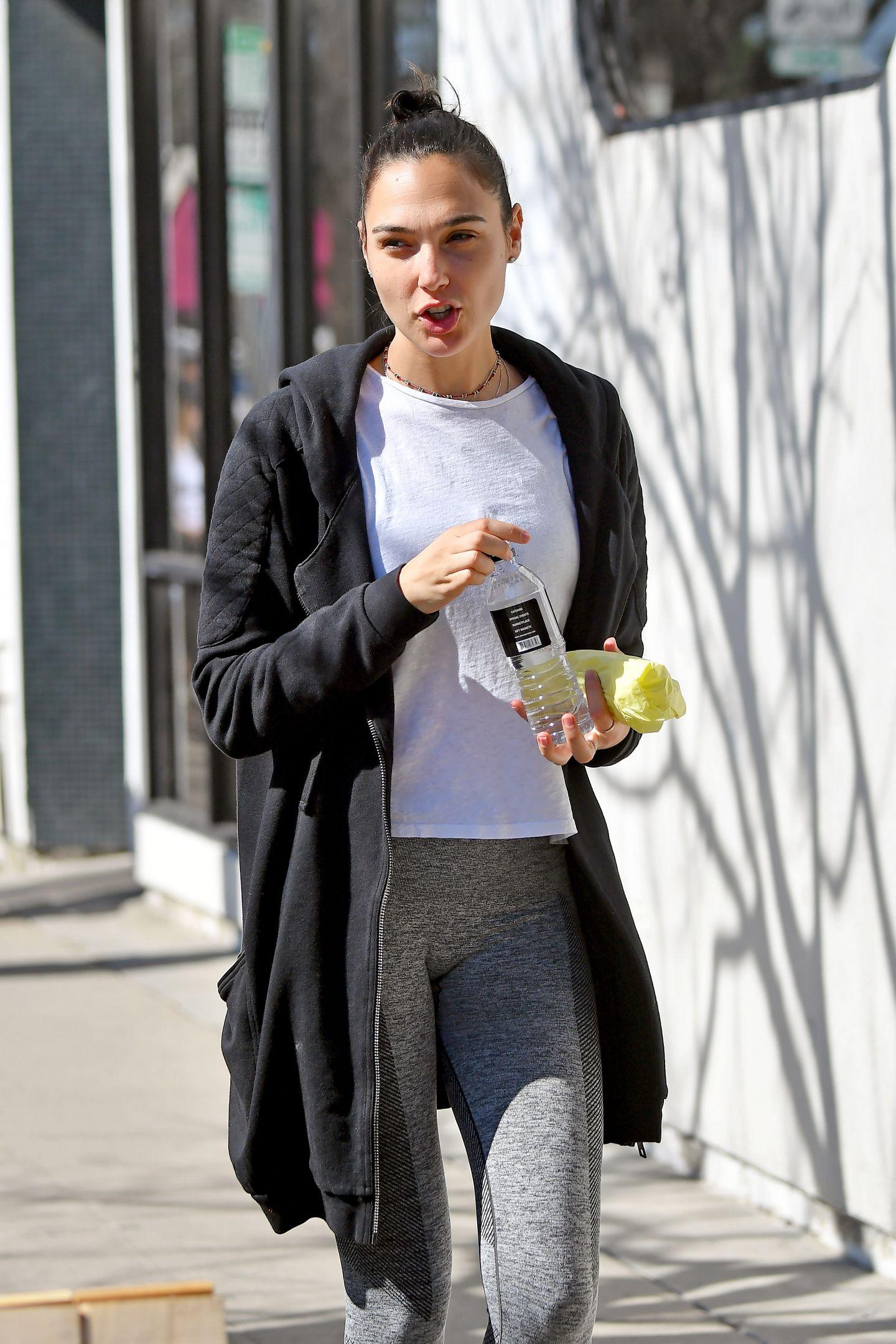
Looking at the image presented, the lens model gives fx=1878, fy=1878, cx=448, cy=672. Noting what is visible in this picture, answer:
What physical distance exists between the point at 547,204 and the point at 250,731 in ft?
9.65

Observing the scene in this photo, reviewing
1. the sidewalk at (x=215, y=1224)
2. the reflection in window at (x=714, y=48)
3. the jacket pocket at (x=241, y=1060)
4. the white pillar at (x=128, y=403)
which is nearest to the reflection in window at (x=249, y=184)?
the white pillar at (x=128, y=403)

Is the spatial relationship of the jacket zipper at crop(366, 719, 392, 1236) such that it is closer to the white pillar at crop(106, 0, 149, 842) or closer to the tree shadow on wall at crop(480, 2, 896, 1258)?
the tree shadow on wall at crop(480, 2, 896, 1258)

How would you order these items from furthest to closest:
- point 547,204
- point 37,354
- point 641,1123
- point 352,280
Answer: point 37,354 → point 352,280 → point 547,204 → point 641,1123

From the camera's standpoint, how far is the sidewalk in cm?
383

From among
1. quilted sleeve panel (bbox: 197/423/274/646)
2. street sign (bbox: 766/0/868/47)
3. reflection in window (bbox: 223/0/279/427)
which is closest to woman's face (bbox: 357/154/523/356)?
quilted sleeve panel (bbox: 197/423/274/646)

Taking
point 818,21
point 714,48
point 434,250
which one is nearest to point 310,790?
point 434,250

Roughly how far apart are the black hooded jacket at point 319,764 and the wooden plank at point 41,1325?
365mm

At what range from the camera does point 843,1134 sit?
398 cm

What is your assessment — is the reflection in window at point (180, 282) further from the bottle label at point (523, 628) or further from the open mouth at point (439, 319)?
the bottle label at point (523, 628)

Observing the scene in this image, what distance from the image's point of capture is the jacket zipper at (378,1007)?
2.36 m

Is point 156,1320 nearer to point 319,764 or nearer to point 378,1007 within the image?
point 378,1007

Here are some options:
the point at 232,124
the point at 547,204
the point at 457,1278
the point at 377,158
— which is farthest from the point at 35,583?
the point at 377,158

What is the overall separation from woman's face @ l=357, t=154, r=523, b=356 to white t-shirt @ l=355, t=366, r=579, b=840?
11 cm

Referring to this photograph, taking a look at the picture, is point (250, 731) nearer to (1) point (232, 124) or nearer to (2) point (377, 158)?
(2) point (377, 158)
